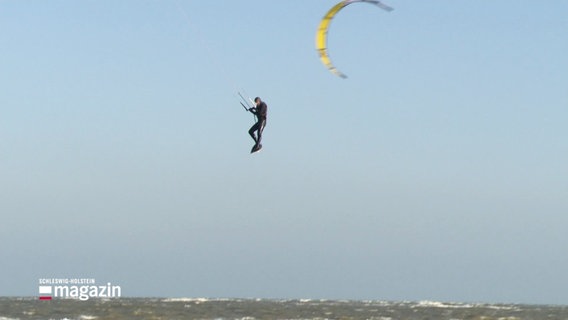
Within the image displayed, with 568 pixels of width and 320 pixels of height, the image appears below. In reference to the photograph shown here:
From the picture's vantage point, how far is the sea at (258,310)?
43031 mm

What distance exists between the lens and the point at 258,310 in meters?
46.6

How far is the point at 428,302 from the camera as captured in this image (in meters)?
53.4

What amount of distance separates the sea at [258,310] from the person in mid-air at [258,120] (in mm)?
7724

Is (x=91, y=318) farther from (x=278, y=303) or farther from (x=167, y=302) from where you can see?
(x=278, y=303)

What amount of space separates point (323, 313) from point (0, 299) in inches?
692

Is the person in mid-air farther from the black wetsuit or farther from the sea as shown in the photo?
the sea

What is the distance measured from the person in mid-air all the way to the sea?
772 centimetres

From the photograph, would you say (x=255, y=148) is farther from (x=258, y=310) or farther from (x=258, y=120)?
(x=258, y=310)

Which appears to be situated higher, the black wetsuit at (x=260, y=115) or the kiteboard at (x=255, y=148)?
the black wetsuit at (x=260, y=115)

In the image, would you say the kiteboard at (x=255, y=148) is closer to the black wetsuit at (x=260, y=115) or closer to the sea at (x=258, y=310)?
the black wetsuit at (x=260, y=115)

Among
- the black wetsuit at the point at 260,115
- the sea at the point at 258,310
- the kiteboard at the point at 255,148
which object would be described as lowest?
the sea at the point at 258,310

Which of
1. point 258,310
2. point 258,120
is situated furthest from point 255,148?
point 258,310

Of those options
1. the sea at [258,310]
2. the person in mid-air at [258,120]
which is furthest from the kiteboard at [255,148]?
the sea at [258,310]

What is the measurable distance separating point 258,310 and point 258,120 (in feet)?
29.0
